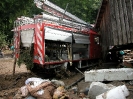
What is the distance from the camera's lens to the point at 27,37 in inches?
302

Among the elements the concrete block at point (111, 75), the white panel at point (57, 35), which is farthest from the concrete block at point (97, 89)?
the white panel at point (57, 35)

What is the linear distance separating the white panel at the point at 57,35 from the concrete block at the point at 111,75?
2354mm

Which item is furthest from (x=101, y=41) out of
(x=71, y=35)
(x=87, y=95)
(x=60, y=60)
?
(x=87, y=95)

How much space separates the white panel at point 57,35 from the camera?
707 cm

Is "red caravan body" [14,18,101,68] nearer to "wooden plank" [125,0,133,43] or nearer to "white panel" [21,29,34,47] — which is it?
"white panel" [21,29,34,47]

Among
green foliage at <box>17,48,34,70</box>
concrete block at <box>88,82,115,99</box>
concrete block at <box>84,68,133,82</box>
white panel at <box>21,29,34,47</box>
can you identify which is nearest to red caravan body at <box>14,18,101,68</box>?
white panel at <box>21,29,34,47</box>

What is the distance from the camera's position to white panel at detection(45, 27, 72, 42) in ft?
23.2

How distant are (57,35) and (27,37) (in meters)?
1.41

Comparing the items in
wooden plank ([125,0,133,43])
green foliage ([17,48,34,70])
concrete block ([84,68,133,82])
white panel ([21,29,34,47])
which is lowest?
concrete block ([84,68,133,82])

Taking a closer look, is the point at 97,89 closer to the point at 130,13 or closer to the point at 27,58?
the point at 27,58

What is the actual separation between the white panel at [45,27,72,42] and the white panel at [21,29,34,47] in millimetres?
816

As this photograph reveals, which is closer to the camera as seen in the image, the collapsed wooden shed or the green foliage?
the collapsed wooden shed

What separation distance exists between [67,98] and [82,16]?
60.8 ft

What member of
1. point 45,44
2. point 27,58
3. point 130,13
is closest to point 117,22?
point 130,13
